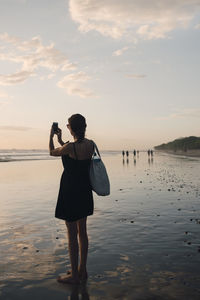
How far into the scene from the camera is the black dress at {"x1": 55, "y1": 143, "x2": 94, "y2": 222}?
5.86m

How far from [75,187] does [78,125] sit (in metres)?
1.22

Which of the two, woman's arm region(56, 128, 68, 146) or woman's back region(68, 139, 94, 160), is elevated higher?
woman's arm region(56, 128, 68, 146)

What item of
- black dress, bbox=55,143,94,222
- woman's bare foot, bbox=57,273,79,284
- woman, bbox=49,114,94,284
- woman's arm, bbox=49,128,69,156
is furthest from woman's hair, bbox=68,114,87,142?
woman's bare foot, bbox=57,273,79,284

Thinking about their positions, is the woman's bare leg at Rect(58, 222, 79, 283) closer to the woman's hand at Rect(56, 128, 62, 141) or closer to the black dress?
the black dress

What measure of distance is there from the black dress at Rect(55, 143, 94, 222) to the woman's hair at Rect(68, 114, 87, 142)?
480 mm

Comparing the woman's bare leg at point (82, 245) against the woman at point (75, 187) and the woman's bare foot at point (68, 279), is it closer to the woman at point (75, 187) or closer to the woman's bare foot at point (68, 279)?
the woman at point (75, 187)

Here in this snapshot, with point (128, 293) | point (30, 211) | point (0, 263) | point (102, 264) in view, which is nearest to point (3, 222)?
point (30, 211)

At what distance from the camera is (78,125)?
5988 mm

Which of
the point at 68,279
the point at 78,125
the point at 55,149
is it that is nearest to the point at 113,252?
the point at 68,279

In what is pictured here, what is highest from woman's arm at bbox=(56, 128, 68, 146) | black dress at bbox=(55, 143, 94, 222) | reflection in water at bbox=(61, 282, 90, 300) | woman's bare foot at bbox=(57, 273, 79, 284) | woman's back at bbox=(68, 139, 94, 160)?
woman's arm at bbox=(56, 128, 68, 146)

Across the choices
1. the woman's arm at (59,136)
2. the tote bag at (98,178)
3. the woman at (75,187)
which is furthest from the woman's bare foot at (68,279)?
the woman's arm at (59,136)

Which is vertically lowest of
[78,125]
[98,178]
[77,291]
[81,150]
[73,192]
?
[77,291]

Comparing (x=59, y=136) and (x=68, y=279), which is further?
(x=59, y=136)

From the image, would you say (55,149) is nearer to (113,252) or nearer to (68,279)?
(68,279)
